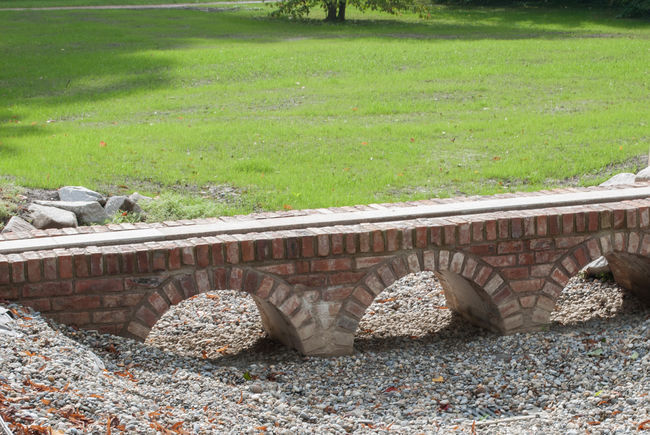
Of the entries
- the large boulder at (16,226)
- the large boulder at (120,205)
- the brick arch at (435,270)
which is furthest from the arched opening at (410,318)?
the large boulder at (16,226)

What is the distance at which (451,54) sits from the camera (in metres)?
17.2

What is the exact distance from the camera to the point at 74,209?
7.88 meters

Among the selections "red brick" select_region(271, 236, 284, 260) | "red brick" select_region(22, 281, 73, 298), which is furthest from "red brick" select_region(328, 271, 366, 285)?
"red brick" select_region(22, 281, 73, 298)

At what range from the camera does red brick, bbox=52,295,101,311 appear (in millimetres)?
5059

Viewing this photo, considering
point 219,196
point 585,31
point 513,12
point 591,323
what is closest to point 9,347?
point 591,323

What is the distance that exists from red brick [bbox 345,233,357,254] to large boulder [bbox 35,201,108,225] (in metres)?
3.27

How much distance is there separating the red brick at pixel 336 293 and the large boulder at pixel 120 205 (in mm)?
3166

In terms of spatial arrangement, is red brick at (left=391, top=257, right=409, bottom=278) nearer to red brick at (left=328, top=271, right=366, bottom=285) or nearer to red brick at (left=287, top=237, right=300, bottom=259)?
red brick at (left=328, top=271, right=366, bottom=285)

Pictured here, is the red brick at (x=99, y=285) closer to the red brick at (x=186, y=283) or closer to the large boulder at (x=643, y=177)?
the red brick at (x=186, y=283)

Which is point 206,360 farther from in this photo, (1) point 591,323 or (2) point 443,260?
(1) point 591,323

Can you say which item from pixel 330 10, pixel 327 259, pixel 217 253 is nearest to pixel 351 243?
pixel 327 259

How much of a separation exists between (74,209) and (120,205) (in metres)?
0.40

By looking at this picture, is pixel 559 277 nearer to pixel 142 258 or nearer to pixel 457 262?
pixel 457 262

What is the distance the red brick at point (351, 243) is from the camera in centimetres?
539
